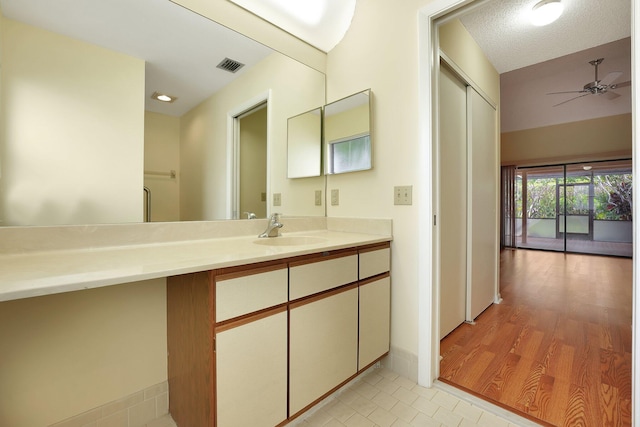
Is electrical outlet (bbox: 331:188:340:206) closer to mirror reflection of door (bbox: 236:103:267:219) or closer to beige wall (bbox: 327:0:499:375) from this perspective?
beige wall (bbox: 327:0:499:375)

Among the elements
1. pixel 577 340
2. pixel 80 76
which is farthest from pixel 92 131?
pixel 577 340

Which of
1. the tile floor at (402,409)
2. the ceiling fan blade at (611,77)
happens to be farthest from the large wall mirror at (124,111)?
the ceiling fan blade at (611,77)

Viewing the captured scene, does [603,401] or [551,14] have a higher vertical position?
[551,14]

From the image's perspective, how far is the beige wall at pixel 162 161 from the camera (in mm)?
1352

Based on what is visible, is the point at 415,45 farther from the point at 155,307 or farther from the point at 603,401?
the point at 603,401

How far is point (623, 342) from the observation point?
2059mm

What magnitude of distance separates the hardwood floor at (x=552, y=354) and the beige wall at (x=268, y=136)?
58.1 inches

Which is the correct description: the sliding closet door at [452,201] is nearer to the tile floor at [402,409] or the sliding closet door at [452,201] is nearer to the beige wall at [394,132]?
the beige wall at [394,132]

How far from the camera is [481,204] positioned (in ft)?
8.82

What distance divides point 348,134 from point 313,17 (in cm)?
84

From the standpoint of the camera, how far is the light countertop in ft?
2.35

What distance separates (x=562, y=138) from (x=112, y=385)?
7.39 m

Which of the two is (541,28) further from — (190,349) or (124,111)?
(190,349)

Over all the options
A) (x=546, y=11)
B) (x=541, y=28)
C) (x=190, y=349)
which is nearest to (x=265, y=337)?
(x=190, y=349)
